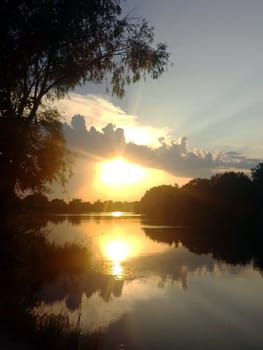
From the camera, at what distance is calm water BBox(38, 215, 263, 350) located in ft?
41.2

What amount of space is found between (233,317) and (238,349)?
11.2ft

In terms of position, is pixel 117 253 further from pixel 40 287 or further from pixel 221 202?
pixel 221 202

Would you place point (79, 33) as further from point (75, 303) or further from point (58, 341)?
point (58, 341)

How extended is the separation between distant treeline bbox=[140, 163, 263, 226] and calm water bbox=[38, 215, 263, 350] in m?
59.1

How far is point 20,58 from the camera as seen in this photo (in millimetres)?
16438

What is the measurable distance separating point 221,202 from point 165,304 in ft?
260

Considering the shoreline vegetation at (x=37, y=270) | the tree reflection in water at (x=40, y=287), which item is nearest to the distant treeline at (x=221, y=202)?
the shoreline vegetation at (x=37, y=270)

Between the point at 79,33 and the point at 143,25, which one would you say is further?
the point at 143,25

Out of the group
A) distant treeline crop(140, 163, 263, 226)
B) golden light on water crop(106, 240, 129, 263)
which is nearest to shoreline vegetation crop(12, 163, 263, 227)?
distant treeline crop(140, 163, 263, 226)

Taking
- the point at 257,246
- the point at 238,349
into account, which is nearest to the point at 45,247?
the point at 238,349

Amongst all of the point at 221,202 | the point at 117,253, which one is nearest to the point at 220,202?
the point at 221,202

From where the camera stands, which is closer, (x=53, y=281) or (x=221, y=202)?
(x=53, y=281)

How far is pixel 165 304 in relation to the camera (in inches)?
653

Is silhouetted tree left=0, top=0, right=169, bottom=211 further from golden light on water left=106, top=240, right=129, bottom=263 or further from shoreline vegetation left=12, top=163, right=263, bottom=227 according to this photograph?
shoreline vegetation left=12, top=163, right=263, bottom=227
